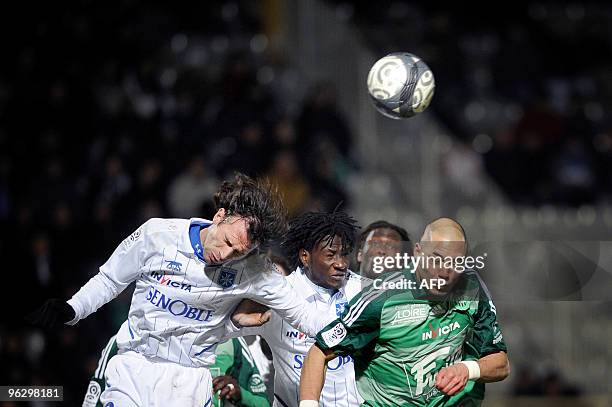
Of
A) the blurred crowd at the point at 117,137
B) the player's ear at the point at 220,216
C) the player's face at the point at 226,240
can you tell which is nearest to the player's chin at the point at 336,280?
the player's face at the point at 226,240

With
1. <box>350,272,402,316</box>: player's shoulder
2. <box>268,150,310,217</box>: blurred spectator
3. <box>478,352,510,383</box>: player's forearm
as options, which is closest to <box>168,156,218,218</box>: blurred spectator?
<box>268,150,310,217</box>: blurred spectator

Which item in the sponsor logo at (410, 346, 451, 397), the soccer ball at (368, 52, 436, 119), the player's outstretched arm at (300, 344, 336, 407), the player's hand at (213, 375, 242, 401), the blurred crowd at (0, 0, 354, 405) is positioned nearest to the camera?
the player's outstretched arm at (300, 344, 336, 407)

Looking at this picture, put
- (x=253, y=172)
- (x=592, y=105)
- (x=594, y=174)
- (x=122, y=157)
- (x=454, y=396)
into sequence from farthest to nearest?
(x=592, y=105) → (x=594, y=174) → (x=122, y=157) → (x=253, y=172) → (x=454, y=396)

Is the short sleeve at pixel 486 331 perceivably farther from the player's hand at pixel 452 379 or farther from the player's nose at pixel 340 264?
the player's nose at pixel 340 264

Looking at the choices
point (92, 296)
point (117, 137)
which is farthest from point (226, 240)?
point (117, 137)

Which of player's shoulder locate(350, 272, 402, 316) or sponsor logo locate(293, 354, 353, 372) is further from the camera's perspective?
sponsor logo locate(293, 354, 353, 372)

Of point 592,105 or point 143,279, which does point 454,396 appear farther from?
point 592,105

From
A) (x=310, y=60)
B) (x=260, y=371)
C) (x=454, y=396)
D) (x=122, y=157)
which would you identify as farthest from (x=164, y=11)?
(x=454, y=396)

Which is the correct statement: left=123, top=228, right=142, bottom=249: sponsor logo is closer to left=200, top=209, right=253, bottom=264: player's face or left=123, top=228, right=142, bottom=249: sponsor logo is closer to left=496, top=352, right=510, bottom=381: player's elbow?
left=200, top=209, right=253, bottom=264: player's face

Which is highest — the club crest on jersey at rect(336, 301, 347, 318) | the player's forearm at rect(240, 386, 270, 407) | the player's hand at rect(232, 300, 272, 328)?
the player's hand at rect(232, 300, 272, 328)

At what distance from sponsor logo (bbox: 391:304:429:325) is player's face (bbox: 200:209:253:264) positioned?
2.78ft

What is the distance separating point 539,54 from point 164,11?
518 cm

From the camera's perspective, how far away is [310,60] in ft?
48.4

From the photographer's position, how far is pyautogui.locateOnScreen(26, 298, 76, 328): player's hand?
6188 millimetres
